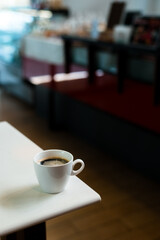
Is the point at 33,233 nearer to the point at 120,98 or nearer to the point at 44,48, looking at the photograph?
the point at 120,98

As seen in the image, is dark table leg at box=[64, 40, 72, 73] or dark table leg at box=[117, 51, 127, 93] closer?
dark table leg at box=[117, 51, 127, 93]

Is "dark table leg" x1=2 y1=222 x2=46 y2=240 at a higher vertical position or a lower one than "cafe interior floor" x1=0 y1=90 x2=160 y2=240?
higher

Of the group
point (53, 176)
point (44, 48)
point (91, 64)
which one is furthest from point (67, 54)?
point (53, 176)

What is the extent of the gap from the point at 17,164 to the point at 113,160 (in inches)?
57.5

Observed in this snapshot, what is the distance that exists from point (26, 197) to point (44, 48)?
2.57 meters

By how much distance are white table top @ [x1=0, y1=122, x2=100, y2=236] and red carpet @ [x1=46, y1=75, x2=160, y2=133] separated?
1005 mm

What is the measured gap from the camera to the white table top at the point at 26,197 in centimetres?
67

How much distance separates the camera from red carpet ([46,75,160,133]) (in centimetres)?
190

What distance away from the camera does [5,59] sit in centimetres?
398

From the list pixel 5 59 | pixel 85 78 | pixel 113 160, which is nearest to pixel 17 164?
pixel 113 160

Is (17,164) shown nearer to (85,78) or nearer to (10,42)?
(85,78)

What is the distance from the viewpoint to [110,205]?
177 centimetres

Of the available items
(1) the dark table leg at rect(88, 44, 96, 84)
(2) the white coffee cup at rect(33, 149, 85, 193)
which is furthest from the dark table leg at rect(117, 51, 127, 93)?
(2) the white coffee cup at rect(33, 149, 85, 193)

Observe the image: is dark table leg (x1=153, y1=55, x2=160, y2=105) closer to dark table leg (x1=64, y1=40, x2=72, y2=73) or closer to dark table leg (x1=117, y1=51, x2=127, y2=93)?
dark table leg (x1=117, y1=51, x2=127, y2=93)
